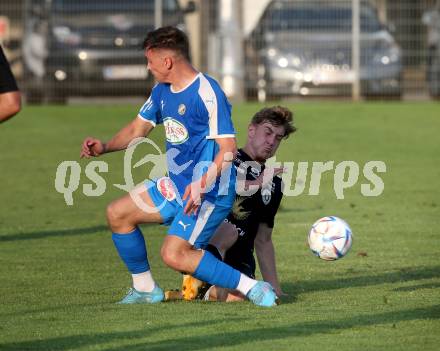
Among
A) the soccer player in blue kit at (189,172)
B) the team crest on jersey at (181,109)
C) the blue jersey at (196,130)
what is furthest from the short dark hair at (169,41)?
the team crest on jersey at (181,109)

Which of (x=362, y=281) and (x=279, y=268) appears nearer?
(x=362, y=281)

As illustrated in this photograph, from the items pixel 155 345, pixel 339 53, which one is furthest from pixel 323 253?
pixel 339 53

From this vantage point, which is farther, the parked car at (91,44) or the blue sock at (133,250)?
the parked car at (91,44)

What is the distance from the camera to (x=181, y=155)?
748 centimetres

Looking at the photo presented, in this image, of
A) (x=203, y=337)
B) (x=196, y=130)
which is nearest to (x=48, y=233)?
(x=196, y=130)

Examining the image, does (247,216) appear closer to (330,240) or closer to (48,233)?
(330,240)

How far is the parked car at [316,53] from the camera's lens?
21469 millimetres

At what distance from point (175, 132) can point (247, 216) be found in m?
0.93

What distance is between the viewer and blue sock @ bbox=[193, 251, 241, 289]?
7.38 m

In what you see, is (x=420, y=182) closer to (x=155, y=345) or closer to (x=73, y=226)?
(x=73, y=226)

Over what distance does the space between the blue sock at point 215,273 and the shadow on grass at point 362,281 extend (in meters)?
0.73

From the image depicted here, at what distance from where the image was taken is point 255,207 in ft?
26.5

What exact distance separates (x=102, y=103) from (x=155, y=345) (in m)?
16.6

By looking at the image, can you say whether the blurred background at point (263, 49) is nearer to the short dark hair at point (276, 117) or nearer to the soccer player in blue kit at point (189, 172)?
the short dark hair at point (276, 117)
